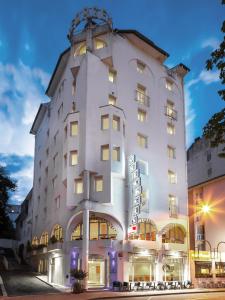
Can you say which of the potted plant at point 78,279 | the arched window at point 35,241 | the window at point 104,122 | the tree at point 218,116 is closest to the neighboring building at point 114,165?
the window at point 104,122

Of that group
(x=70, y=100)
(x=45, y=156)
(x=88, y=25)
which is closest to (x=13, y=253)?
(x=45, y=156)

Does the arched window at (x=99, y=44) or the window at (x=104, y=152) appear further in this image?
the arched window at (x=99, y=44)

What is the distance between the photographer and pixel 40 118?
238 ft

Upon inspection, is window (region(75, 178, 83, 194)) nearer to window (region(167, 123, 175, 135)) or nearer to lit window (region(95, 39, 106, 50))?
window (region(167, 123, 175, 135))

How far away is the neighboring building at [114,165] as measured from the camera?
45125 millimetres

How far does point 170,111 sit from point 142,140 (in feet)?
25.7

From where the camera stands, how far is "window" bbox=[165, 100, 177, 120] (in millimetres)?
57250

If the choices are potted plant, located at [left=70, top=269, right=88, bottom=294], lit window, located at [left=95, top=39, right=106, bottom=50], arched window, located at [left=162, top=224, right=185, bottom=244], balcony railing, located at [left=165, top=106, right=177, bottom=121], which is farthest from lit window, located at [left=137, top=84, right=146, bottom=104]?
potted plant, located at [left=70, top=269, right=88, bottom=294]

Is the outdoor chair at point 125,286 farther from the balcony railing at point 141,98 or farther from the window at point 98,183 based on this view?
the balcony railing at point 141,98

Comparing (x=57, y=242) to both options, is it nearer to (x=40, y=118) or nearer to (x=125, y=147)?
(x=125, y=147)

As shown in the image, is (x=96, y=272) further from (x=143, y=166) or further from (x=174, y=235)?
(x=143, y=166)

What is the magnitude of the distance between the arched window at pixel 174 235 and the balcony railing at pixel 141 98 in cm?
1591

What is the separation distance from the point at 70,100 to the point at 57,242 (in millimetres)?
17528

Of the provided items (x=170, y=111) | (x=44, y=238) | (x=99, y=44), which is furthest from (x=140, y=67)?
(x=44, y=238)
